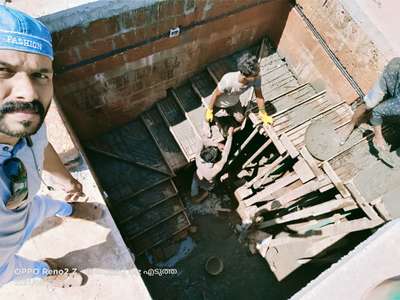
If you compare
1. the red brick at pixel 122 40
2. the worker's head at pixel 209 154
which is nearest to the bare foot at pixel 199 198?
the worker's head at pixel 209 154

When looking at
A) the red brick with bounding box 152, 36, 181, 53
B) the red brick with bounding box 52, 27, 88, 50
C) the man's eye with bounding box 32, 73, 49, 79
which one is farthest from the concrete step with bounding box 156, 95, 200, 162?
the man's eye with bounding box 32, 73, 49, 79

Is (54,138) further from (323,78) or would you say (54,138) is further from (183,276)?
(323,78)

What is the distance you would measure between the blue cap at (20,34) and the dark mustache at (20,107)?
37 cm

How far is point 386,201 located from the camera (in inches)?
209

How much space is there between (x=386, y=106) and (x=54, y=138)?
497 centimetres

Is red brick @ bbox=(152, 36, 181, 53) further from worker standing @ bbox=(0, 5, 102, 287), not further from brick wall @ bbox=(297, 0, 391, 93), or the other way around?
worker standing @ bbox=(0, 5, 102, 287)

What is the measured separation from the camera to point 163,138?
7156 mm

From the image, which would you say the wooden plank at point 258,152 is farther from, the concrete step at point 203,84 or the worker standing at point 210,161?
the concrete step at point 203,84

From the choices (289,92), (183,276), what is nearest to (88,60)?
(289,92)

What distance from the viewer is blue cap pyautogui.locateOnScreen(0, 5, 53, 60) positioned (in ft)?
7.39

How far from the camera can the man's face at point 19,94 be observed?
2244 mm

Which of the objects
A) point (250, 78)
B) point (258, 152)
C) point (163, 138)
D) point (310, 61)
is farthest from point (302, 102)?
point (163, 138)

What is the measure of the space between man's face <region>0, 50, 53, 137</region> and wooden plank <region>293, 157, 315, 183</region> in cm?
479

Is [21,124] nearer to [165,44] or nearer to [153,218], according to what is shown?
[165,44]
